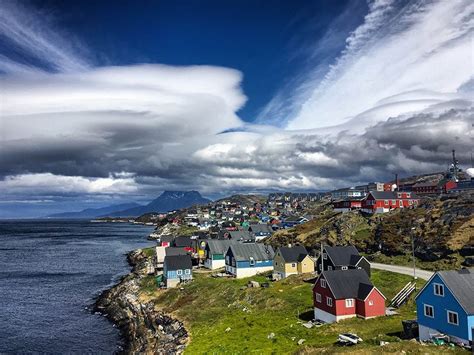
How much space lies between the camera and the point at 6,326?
6862 centimetres

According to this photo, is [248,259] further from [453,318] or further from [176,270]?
[453,318]

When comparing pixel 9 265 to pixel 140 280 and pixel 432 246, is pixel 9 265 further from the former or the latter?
pixel 432 246

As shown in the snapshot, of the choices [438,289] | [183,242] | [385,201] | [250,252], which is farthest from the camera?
[385,201]

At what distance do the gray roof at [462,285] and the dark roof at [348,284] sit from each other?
11.8 m

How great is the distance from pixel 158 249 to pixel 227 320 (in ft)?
159

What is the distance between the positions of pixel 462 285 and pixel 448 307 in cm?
252

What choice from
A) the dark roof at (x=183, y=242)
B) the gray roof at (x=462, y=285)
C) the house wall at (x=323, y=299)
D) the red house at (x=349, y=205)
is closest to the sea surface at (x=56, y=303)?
the dark roof at (x=183, y=242)

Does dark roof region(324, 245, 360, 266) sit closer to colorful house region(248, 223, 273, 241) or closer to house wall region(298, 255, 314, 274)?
house wall region(298, 255, 314, 274)

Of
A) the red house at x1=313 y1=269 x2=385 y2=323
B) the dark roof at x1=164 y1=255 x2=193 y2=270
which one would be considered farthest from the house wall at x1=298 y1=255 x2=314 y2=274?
the red house at x1=313 y1=269 x2=385 y2=323

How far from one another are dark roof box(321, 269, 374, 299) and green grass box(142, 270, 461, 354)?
122 inches

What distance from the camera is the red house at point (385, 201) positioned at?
12169 cm

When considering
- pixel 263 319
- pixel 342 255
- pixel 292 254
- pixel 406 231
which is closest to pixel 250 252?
pixel 292 254

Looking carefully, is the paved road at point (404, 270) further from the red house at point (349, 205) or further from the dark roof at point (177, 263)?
the red house at point (349, 205)

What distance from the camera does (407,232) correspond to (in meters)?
91.9
